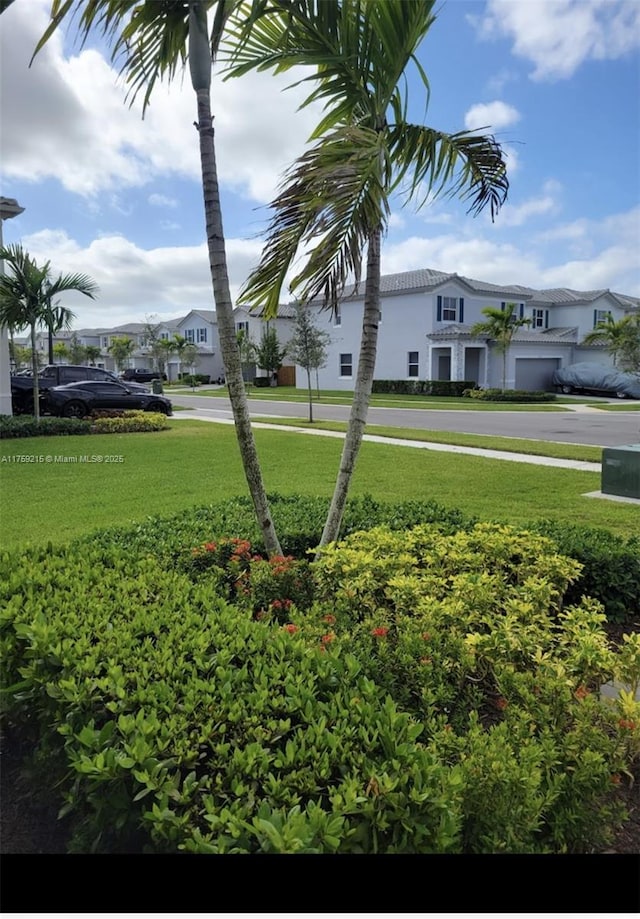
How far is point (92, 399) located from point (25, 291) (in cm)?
495

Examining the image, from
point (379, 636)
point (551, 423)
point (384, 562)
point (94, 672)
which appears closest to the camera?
point (94, 672)

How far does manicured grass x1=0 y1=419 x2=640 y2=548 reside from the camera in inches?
285

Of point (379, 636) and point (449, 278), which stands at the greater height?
point (449, 278)

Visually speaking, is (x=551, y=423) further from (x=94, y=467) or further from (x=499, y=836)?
(x=499, y=836)

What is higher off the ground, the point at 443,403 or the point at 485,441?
the point at 443,403

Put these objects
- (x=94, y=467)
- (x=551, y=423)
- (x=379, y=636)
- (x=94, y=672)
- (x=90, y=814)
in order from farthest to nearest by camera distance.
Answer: (x=551, y=423), (x=94, y=467), (x=379, y=636), (x=94, y=672), (x=90, y=814)

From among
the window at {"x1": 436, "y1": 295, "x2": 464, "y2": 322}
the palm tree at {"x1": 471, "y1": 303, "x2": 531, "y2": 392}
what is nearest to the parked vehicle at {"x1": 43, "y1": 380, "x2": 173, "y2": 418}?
the palm tree at {"x1": 471, "y1": 303, "x2": 531, "y2": 392}

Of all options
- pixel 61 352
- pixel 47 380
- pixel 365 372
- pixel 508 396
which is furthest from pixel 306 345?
pixel 61 352

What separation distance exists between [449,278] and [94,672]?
3253 centimetres

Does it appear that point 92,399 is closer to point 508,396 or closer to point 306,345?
point 306,345

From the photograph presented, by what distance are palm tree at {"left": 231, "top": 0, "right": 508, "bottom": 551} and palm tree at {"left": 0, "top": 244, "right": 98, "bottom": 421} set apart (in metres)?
11.8

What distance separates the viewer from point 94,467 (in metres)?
10.9

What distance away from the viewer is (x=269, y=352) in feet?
139

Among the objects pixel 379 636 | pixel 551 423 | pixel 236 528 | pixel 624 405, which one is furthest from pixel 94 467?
pixel 624 405
